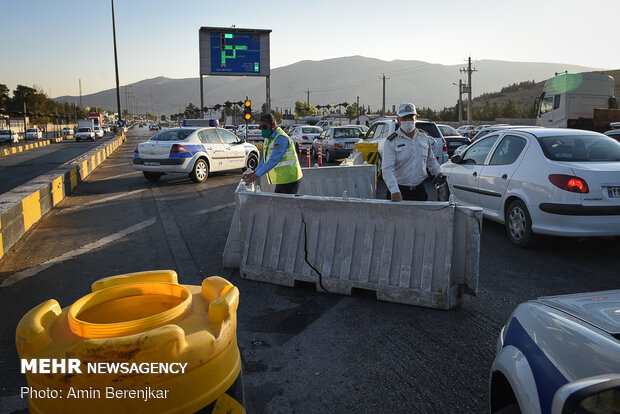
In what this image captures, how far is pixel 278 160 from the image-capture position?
643cm

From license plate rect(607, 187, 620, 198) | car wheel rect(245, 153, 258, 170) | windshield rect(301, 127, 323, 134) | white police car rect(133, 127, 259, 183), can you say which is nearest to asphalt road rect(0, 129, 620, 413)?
license plate rect(607, 187, 620, 198)

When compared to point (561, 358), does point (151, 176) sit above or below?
below

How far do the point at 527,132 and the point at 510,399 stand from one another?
17.9 feet

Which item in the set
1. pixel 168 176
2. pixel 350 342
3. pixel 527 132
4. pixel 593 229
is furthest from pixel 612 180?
pixel 168 176

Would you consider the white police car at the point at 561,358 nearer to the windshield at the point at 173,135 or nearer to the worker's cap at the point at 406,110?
the worker's cap at the point at 406,110

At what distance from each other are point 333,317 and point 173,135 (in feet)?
37.4

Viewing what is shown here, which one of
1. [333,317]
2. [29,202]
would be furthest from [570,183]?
[29,202]

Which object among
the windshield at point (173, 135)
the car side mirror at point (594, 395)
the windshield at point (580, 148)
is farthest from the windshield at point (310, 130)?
the car side mirror at point (594, 395)

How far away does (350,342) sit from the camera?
12.4ft

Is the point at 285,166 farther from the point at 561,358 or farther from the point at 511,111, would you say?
the point at 511,111

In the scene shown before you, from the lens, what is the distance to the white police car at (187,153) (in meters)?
13.7

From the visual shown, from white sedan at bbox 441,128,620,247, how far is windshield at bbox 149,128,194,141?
914cm

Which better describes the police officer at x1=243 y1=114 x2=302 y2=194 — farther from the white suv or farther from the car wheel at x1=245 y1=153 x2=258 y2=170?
the car wheel at x1=245 y1=153 x2=258 y2=170

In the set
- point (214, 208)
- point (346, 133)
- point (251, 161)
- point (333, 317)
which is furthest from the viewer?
point (346, 133)
